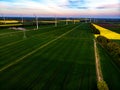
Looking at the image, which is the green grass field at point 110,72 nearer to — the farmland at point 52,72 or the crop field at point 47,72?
the farmland at point 52,72

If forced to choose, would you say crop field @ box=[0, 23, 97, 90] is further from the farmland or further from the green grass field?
the green grass field

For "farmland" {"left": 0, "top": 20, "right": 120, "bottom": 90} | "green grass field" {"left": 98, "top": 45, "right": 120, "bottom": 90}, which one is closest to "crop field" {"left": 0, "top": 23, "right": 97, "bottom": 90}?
"farmland" {"left": 0, "top": 20, "right": 120, "bottom": 90}

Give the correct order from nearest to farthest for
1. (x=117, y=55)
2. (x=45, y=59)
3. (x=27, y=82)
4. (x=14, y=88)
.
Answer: (x=14, y=88) < (x=27, y=82) < (x=45, y=59) < (x=117, y=55)

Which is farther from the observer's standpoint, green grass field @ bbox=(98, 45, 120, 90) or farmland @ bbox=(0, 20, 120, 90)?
green grass field @ bbox=(98, 45, 120, 90)

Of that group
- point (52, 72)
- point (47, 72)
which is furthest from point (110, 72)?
point (47, 72)

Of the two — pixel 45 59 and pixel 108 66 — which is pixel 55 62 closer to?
pixel 45 59

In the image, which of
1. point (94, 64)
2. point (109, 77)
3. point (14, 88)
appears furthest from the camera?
point (94, 64)

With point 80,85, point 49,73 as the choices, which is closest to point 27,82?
point 49,73

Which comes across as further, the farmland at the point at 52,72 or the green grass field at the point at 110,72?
the green grass field at the point at 110,72

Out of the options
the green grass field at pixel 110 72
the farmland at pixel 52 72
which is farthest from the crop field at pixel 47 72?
the green grass field at pixel 110 72

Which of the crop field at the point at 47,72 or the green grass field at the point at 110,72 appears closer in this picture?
the crop field at the point at 47,72

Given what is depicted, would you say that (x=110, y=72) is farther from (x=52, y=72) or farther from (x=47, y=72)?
(x=47, y=72)
